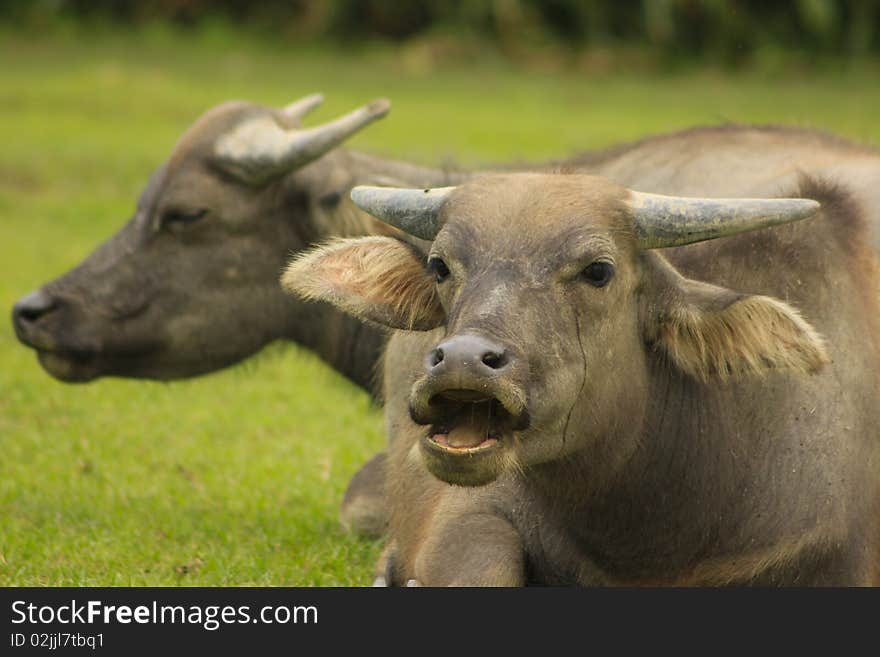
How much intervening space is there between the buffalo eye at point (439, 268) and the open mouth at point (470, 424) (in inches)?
20.6

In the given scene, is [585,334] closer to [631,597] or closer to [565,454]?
[565,454]

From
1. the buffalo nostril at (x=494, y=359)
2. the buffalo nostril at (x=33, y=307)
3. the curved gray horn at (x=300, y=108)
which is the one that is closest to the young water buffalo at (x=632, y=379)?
the buffalo nostril at (x=494, y=359)

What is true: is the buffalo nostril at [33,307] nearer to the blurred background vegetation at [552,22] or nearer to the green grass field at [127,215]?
the green grass field at [127,215]

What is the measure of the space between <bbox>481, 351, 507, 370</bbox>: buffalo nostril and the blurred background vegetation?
19563 millimetres

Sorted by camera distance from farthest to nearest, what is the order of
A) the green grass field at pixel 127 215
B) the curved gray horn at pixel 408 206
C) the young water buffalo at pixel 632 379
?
1. the green grass field at pixel 127 215
2. the curved gray horn at pixel 408 206
3. the young water buffalo at pixel 632 379

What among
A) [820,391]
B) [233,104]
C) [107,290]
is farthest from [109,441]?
[820,391]

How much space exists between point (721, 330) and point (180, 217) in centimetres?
352

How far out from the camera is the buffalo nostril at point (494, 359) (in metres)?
4.27

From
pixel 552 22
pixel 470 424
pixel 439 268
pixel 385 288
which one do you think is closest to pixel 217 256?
pixel 385 288

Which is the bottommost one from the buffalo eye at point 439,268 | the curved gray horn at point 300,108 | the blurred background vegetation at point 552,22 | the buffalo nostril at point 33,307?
the blurred background vegetation at point 552,22

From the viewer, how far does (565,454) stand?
4.78m

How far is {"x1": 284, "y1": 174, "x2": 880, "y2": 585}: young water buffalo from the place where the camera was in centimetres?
454

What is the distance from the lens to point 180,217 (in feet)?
25.0

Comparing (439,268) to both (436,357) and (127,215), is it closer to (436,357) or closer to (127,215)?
(436,357)
